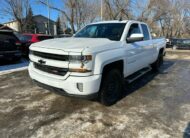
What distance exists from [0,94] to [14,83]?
106 centimetres

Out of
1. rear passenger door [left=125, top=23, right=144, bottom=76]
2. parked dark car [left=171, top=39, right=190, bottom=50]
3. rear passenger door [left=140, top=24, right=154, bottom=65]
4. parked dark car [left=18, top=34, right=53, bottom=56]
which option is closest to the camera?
rear passenger door [left=125, top=23, right=144, bottom=76]

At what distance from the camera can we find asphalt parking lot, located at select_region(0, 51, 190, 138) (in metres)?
3.36

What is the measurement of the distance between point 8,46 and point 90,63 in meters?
6.53

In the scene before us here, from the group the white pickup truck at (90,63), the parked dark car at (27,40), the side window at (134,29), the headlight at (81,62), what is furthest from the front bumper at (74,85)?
the parked dark car at (27,40)

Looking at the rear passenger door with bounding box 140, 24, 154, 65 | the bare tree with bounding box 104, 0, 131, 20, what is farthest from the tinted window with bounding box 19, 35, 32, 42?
the bare tree with bounding box 104, 0, 131, 20

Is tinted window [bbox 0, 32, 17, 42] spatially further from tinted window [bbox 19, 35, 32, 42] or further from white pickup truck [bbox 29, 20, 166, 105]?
white pickup truck [bbox 29, 20, 166, 105]

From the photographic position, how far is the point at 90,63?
11.8ft

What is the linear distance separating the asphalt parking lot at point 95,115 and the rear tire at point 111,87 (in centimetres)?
16

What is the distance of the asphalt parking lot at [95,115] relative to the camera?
336 cm

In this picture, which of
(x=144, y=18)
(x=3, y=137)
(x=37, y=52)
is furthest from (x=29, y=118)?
(x=144, y=18)

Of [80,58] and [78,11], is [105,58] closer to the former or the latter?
[80,58]

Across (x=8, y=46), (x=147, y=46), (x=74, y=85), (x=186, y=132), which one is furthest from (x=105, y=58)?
(x=8, y=46)

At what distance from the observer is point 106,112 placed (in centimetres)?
411

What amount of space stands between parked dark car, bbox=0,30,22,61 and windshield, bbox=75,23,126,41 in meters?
4.52
